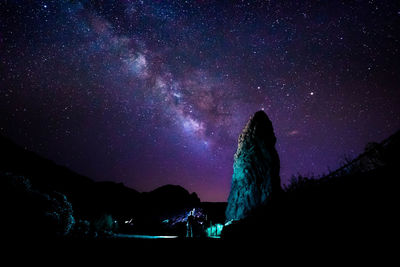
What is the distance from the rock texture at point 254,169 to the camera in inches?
464

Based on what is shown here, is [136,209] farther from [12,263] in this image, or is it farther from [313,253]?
[313,253]

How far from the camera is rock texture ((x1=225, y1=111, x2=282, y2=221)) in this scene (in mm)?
11798

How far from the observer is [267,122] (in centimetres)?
1398

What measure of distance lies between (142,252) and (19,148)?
2606cm

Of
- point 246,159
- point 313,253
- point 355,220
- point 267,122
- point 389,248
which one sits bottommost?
point 313,253

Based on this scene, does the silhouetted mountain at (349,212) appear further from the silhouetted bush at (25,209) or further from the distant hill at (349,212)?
the silhouetted bush at (25,209)

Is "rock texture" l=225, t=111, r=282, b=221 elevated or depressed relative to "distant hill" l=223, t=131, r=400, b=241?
elevated

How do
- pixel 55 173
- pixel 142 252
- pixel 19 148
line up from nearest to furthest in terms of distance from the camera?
1. pixel 142 252
2. pixel 19 148
3. pixel 55 173

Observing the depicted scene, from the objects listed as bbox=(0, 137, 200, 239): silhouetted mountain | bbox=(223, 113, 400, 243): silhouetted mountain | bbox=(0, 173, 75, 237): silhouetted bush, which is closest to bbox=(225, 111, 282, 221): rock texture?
bbox=(223, 113, 400, 243): silhouetted mountain

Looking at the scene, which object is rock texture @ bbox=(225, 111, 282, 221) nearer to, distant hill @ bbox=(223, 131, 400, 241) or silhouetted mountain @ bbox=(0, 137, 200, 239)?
distant hill @ bbox=(223, 131, 400, 241)

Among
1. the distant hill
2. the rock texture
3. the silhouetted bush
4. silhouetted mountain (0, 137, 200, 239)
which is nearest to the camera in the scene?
the distant hill

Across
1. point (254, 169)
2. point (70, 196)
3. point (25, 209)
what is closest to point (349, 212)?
point (25, 209)

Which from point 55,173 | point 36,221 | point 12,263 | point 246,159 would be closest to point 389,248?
point 12,263

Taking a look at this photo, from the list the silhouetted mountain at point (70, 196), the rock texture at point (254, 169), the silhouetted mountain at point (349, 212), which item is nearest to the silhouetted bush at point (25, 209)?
the silhouetted mountain at point (70, 196)
